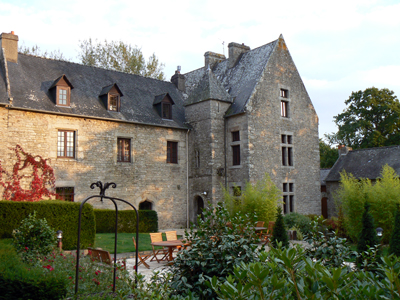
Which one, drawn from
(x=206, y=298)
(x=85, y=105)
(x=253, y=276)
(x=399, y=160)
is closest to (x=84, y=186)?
(x=85, y=105)

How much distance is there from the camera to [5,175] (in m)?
14.2

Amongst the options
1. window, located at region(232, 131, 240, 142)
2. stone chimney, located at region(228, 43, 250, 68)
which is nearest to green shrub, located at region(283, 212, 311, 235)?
window, located at region(232, 131, 240, 142)

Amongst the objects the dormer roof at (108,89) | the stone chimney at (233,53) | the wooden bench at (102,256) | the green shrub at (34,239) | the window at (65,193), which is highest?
the stone chimney at (233,53)

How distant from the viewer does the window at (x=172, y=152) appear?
1908 cm

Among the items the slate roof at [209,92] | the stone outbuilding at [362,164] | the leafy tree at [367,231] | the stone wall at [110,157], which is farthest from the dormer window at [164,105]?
the leafy tree at [367,231]

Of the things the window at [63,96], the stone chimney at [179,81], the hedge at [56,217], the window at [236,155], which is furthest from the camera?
the stone chimney at [179,81]

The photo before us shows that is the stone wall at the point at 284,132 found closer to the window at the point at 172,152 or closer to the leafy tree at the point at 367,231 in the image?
the window at the point at 172,152

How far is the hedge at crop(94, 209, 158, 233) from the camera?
15555mm

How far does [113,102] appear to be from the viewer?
17.6m

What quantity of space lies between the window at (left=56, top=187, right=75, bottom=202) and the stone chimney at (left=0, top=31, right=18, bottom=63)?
5.96 m

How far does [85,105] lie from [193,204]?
23.6 ft

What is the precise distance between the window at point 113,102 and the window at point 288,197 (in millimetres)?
9289

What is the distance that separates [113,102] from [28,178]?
517cm

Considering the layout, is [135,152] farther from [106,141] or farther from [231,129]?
[231,129]
